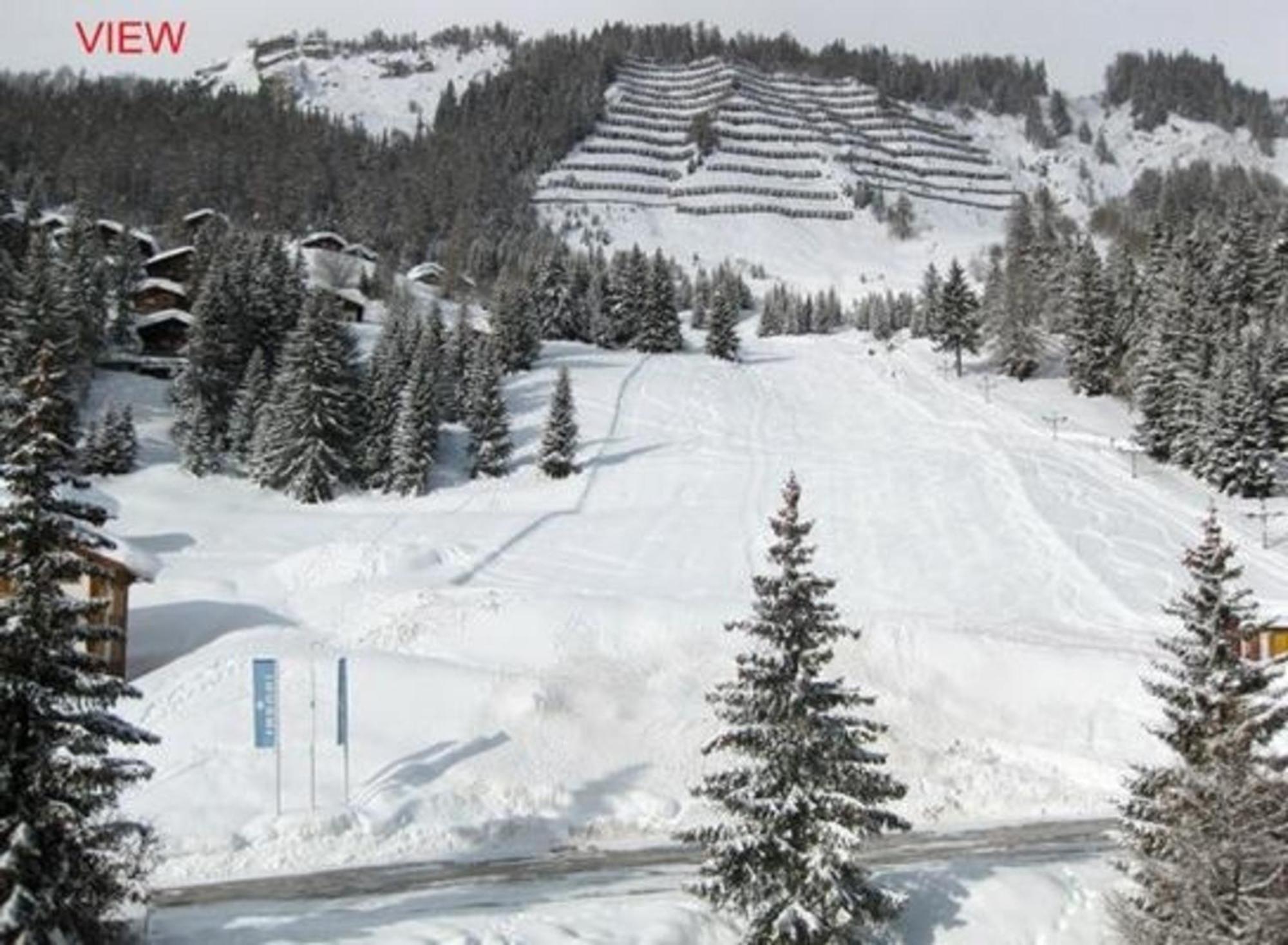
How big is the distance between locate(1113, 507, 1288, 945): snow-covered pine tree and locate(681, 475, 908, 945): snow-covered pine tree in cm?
370

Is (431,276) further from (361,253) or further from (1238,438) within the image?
(1238,438)

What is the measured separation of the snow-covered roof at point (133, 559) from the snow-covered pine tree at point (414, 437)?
2428cm

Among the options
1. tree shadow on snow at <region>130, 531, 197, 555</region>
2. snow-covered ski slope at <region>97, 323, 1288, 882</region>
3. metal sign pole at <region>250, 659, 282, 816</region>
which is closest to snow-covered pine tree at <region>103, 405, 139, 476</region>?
snow-covered ski slope at <region>97, 323, 1288, 882</region>

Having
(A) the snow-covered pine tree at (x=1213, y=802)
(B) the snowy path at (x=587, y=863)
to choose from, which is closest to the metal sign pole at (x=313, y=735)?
(B) the snowy path at (x=587, y=863)

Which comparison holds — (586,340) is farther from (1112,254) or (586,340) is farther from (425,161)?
(425,161)

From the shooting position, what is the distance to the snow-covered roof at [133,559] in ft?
107

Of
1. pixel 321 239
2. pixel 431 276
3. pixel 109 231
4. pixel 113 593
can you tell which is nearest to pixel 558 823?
pixel 113 593

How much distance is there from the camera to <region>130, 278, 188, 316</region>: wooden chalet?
88.6 metres

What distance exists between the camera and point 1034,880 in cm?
1959

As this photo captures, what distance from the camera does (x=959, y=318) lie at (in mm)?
90125

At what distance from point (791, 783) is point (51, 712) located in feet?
30.4

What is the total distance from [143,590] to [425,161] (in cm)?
16863

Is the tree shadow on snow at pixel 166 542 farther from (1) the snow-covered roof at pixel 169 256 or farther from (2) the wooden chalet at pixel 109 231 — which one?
(1) the snow-covered roof at pixel 169 256

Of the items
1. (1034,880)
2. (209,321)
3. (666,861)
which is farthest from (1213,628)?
(209,321)
